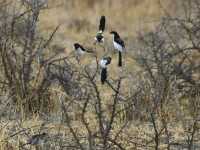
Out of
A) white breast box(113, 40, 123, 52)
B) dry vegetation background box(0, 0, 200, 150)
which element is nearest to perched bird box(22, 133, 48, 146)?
dry vegetation background box(0, 0, 200, 150)

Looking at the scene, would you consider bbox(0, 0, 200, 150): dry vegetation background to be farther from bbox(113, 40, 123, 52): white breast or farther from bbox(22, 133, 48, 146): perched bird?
bbox(113, 40, 123, 52): white breast

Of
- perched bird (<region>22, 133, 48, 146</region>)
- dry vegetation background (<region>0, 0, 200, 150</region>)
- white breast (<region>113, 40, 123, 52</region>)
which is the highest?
white breast (<region>113, 40, 123, 52</region>)

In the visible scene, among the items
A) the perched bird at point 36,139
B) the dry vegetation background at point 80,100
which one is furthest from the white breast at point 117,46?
the perched bird at point 36,139

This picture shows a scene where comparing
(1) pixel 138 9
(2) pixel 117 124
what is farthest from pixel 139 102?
(1) pixel 138 9

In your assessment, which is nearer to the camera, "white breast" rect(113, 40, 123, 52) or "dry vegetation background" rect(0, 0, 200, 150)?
"white breast" rect(113, 40, 123, 52)

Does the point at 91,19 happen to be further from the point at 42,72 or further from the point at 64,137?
the point at 64,137

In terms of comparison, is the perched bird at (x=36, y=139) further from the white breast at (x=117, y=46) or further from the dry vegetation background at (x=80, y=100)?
the white breast at (x=117, y=46)

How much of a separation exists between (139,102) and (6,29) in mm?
1331

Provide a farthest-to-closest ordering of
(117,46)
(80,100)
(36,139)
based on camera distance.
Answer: (80,100) < (36,139) < (117,46)

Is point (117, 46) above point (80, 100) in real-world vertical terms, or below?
above

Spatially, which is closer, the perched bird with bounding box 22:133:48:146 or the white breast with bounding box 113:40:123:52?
the white breast with bounding box 113:40:123:52

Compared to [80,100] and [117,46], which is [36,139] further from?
[80,100]

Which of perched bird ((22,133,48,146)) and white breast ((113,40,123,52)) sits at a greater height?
white breast ((113,40,123,52))

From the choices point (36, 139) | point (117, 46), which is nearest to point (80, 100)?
point (36, 139)
